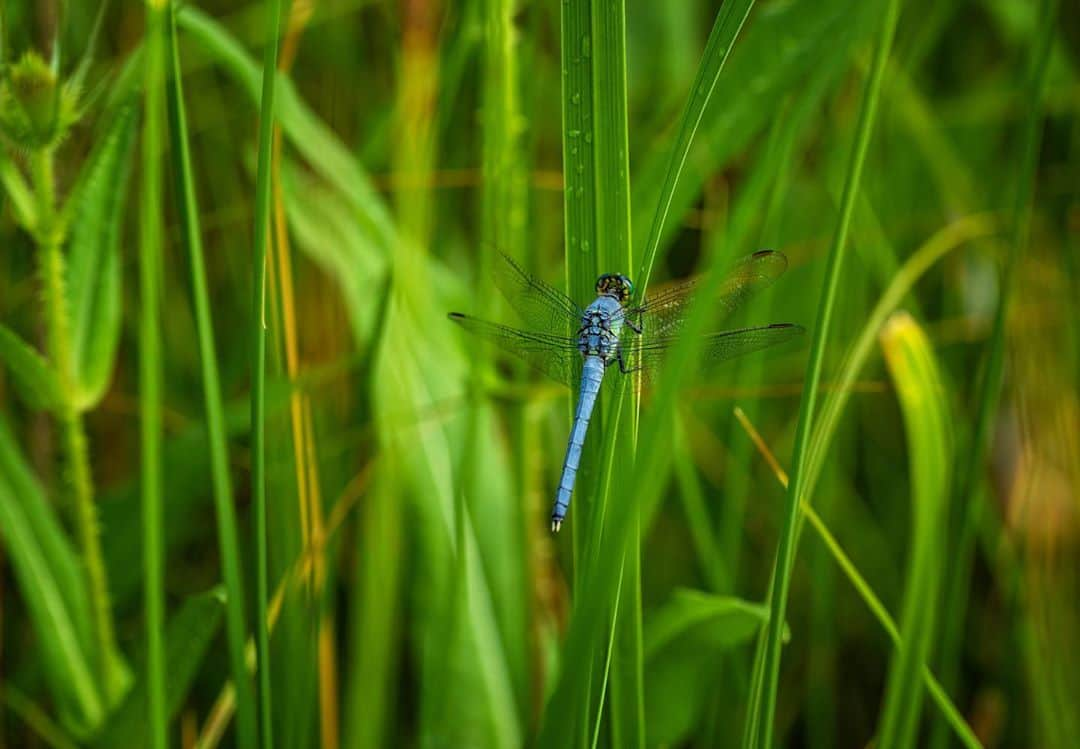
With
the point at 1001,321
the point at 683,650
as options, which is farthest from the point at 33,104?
the point at 1001,321

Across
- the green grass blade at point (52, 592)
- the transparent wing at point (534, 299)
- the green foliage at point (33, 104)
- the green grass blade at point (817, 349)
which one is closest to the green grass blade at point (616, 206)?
the green grass blade at point (817, 349)

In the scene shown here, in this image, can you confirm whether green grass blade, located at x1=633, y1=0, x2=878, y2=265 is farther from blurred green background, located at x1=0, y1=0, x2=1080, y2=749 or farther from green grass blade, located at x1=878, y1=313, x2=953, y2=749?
green grass blade, located at x1=878, y1=313, x2=953, y2=749

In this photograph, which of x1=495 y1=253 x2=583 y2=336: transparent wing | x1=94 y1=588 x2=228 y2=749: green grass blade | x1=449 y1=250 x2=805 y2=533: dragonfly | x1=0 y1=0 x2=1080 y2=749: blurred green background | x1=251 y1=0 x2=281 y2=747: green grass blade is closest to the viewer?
Result: x1=251 y1=0 x2=281 y2=747: green grass blade

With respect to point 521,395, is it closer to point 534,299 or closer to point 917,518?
point 534,299

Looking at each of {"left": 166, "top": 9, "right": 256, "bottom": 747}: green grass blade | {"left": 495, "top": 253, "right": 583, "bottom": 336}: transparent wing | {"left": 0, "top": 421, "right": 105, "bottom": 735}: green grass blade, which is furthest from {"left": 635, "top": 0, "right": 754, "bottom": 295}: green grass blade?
{"left": 0, "top": 421, "right": 105, "bottom": 735}: green grass blade

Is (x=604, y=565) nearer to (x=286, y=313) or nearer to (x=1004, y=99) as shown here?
(x=286, y=313)

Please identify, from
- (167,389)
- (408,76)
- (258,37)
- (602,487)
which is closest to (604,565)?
(602,487)
